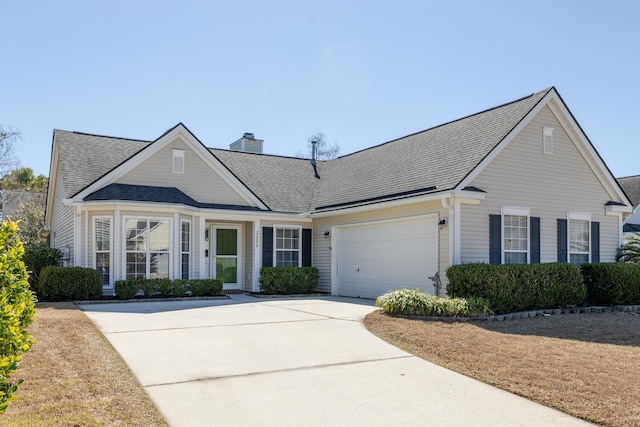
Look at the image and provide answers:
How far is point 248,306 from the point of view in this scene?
13.7m

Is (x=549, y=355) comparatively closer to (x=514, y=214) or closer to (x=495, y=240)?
(x=495, y=240)

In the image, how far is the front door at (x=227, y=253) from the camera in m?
18.6

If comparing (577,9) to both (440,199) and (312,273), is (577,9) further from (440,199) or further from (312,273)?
(312,273)

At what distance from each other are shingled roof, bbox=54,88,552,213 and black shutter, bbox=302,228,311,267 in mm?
771

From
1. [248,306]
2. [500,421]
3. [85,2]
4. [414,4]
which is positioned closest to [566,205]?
[414,4]

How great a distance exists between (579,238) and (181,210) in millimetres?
11503

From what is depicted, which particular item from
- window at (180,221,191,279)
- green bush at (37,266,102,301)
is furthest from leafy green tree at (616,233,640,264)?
green bush at (37,266,102,301)

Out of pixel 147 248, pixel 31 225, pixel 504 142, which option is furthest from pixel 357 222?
pixel 31 225

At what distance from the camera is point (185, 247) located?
54.4ft

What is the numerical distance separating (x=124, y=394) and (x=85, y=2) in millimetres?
10436

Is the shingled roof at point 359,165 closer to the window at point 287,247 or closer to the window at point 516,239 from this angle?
the window at point 287,247

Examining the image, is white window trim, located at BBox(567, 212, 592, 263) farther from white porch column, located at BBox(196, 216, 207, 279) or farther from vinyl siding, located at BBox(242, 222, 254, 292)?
white porch column, located at BBox(196, 216, 207, 279)

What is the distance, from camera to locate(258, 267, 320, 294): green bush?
17.7 m

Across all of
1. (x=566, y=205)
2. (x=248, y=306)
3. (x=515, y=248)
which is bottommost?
(x=248, y=306)
